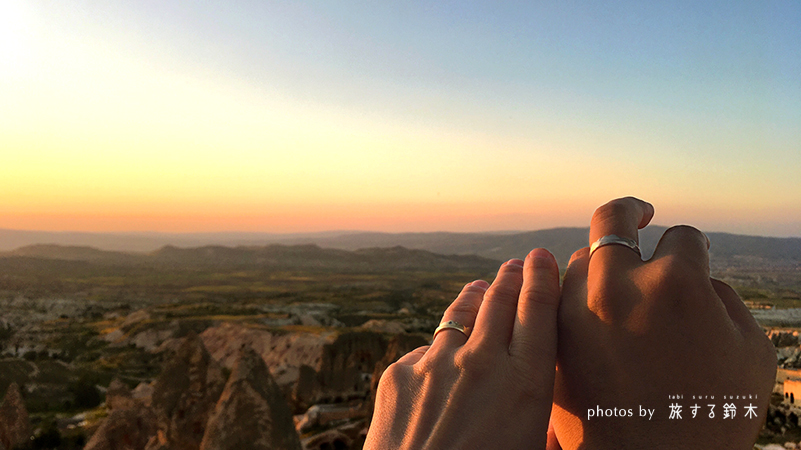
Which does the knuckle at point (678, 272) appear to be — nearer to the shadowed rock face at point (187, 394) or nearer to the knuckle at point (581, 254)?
the knuckle at point (581, 254)

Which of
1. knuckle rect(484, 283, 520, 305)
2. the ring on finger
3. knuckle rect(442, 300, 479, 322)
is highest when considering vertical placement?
knuckle rect(484, 283, 520, 305)

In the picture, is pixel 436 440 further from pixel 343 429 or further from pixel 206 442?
pixel 343 429

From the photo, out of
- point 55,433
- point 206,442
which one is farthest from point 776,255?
point 55,433

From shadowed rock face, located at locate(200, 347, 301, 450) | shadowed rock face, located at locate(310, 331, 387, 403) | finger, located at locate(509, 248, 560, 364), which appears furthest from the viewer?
shadowed rock face, located at locate(310, 331, 387, 403)

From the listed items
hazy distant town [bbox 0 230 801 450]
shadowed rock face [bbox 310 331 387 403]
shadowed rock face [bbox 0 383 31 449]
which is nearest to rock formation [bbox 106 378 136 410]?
hazy distant town [bbox 0 230 801 450]

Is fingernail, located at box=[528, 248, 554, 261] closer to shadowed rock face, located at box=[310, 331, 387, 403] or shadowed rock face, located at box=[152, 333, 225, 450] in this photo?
shadowed rock face, located at box=[152, 333, 225, 450]

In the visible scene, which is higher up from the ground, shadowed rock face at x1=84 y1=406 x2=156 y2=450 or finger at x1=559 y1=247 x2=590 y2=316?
finger at x1=559 y1=247 x2=590 y2=316
